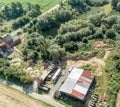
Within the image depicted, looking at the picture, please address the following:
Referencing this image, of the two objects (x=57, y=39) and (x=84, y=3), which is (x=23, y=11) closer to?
(x=84, y=3)

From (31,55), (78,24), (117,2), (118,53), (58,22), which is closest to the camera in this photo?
(118,53)

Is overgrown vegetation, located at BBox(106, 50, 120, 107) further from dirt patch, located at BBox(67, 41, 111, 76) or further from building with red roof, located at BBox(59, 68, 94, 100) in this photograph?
building with red roof, located at BBox(59, 68, 94, 100)

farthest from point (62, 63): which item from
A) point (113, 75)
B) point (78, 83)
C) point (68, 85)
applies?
point (113, 75)

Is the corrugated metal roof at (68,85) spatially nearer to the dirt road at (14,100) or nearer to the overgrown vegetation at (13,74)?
the dirt road at (14,100)

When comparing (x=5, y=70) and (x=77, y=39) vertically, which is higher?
(x=77, y=39)

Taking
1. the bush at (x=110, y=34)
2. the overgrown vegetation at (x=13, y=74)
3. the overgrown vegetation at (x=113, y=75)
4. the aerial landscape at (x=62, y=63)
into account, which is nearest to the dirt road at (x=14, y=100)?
the aerial landscape at (x=62, y=63)

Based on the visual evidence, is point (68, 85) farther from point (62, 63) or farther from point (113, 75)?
point (113, 75)

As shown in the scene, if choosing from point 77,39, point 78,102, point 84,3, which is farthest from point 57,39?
point 84,3

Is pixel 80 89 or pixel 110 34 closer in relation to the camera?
pixel 80 89
